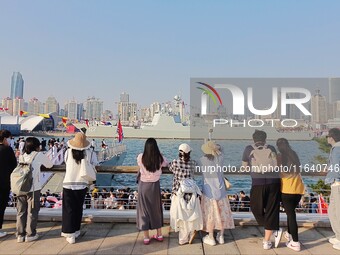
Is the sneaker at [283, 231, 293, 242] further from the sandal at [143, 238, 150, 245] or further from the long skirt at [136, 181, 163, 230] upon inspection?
the sandal at [143, 238, 150, 245]

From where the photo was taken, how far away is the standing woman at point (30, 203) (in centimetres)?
310

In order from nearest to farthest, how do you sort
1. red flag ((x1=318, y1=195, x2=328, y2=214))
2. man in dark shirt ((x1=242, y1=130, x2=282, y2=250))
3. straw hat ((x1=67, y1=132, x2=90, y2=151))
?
1. man in dark shirt ((x1=242, y1=130, x2=282, y2=250))
2. straw hat ((x1=67, y1=132, x2=90, y2=151))
3. red flag ((x1=318, y1=195, x2=328, y2=214))

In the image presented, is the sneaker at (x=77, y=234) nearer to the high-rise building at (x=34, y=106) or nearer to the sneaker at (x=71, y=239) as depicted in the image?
the sneaker at (x=71, y=239)

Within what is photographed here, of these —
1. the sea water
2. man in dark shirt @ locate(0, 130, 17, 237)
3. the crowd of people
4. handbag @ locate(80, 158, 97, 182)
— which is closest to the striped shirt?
the crowd of people

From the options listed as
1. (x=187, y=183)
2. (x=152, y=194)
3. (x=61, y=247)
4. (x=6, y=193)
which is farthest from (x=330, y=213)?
(x=6, y=193)

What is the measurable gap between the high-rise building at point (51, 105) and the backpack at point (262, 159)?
135 metres

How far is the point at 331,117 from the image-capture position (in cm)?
568

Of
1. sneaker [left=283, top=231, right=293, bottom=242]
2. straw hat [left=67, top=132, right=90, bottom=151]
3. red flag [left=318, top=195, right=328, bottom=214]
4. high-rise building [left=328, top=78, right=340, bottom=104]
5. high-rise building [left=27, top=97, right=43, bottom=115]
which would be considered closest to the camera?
sneaker [left=283, top=231, right=293, bottom=242]

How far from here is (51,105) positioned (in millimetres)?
129125

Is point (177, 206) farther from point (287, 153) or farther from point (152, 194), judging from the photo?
point (287, 153)

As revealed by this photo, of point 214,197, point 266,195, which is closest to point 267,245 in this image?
point 266,195

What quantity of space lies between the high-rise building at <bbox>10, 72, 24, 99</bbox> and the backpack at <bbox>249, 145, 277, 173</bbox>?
196986 millimetres

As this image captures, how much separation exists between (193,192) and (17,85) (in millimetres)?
201421

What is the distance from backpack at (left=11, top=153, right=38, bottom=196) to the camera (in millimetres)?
3070
